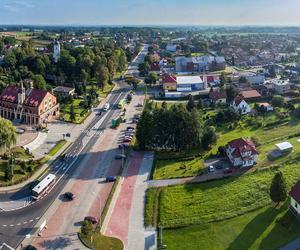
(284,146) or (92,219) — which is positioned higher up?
(284,146)

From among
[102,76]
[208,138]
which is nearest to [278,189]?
[208,138]

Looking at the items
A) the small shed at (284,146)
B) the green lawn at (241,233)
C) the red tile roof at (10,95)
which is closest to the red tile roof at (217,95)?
the small shed at (284,146)

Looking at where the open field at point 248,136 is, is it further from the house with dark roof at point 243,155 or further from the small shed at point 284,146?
the house with dark roof at point 243,155

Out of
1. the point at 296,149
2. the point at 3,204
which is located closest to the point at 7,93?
the point at 3,204

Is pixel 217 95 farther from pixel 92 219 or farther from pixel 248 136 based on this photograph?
pixel 92 219

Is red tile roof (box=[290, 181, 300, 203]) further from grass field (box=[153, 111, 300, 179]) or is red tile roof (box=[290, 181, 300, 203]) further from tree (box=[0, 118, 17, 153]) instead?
tree (box=[0, 118, 17, 153])

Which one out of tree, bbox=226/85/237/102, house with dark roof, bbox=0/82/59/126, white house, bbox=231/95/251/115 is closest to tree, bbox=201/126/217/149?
white house, bbox=231/95/251/115
